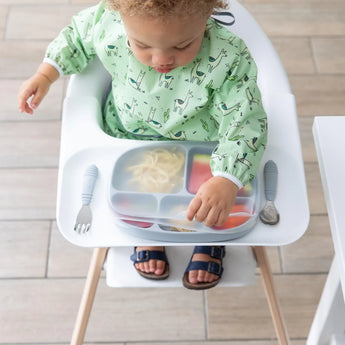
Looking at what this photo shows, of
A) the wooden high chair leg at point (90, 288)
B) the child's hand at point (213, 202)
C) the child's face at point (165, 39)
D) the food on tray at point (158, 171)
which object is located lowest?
the wooden high chair leg at point (90, 288)

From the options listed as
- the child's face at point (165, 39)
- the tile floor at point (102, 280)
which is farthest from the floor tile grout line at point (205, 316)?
the child's face at point (165, 39)

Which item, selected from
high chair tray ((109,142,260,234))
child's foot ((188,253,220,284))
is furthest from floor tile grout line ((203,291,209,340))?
high chair tray ((109,142,260,234))

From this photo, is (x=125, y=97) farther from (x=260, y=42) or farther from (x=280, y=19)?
(x=280, y=19)

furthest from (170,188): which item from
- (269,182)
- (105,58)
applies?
(105,58)

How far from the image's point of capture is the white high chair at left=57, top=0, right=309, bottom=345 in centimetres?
88

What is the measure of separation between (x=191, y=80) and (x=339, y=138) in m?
0.24

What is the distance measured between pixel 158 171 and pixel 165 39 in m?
0.21

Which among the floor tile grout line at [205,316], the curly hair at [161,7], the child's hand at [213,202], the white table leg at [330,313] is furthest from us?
the floor tile grout line at [205,316]

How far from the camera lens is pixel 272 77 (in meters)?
1.04

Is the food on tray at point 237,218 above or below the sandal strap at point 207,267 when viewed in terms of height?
above

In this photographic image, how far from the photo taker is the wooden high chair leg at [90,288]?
107 cm

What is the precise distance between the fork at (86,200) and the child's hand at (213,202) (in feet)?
0.48

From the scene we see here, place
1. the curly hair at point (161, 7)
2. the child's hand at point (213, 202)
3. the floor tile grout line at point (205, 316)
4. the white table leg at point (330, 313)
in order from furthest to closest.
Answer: the floor tile grout line at point (205, 316), the white table leg at point (330, 313), the child's hand at point (213, 202), the curly hair at point (161, 7)

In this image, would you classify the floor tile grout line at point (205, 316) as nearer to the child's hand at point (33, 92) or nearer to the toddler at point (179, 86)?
the toddler at point (179, 86)
